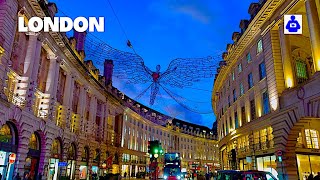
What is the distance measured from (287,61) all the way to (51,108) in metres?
23.7

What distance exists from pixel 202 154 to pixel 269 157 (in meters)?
93.0

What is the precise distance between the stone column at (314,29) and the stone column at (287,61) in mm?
3840

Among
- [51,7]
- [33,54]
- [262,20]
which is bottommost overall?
[33,54]

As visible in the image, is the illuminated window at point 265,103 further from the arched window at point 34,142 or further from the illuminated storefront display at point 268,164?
the arched window at point 34,142

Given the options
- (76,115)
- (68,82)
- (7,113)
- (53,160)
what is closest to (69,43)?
(68,82)

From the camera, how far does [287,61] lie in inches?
935

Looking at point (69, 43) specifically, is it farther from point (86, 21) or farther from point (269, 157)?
point (269, 157)

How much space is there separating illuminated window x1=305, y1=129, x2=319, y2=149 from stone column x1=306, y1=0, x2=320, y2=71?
794cm

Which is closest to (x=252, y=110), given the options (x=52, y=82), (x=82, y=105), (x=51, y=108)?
(x=51, y=108)

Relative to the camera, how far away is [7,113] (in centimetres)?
2044

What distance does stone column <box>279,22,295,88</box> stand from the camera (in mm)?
23578

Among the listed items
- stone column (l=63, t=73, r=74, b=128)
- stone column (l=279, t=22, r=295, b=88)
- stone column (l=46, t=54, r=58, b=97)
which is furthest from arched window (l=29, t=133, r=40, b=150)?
stone column (l=279, t=22, r=295, b=88)

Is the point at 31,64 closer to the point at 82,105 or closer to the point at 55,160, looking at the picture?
the point at 55,160

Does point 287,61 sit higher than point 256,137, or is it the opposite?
point 287,61
